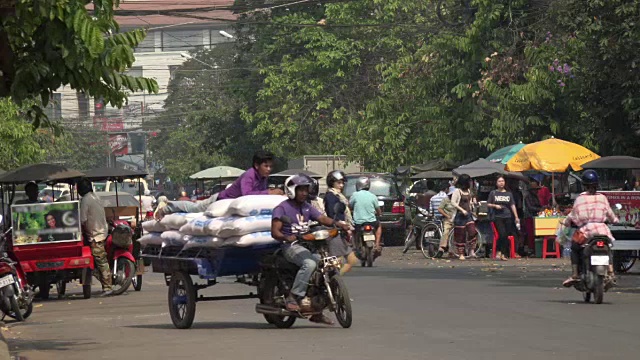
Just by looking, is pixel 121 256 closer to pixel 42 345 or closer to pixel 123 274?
pixel 123 274

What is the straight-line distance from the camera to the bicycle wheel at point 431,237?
3080 cm

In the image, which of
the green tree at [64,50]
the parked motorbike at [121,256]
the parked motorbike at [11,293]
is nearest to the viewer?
the green tree at [64,50]

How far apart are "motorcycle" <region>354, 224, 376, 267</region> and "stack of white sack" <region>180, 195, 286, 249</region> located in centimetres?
1243

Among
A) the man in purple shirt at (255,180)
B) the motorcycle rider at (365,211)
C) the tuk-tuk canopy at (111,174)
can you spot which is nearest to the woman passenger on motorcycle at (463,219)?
the motorcycle rider at (365,211)

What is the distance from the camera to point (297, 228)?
13.8 m

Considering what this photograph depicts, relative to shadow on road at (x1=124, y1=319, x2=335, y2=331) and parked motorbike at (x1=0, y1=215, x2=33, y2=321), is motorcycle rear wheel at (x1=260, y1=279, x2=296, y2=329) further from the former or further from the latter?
parked motorbike at (x1=0, y1=215, x2=33, y2=321)

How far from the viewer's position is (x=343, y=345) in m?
12.2

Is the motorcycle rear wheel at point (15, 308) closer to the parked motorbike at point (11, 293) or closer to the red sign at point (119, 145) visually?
the parked motorbike at point (11, 293)

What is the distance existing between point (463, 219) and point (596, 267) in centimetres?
1308

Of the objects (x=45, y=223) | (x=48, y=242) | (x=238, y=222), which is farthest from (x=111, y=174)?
(x=238, y=222)

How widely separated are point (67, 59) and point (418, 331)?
437 cm

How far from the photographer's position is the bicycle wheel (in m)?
30.8

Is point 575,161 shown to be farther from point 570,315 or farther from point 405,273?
point 570,315

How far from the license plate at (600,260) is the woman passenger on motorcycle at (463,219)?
12648 millimetres
